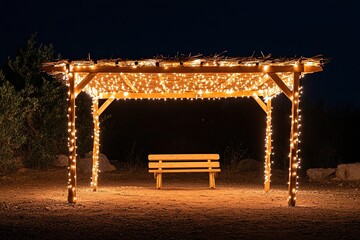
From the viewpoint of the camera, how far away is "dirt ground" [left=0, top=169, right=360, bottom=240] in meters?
7.50

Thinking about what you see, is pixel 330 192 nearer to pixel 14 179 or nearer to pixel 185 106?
pixel 14 179

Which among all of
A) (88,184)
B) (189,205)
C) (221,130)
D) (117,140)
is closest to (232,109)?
(221,130)

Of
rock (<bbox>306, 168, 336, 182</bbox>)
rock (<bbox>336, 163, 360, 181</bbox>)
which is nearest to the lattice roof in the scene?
rock (<bbox>336, 163, 360, 181</bbox>)

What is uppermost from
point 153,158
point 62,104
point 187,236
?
point 62,104

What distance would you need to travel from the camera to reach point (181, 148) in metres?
21.8

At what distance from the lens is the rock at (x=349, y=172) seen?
49.9 feet

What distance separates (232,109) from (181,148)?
2.53 meters

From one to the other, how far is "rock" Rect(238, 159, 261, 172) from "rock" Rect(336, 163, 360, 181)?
291 centimetres

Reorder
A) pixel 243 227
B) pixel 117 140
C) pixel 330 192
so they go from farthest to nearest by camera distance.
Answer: pixel 117 140, pixel 330 192, pixel 243 227

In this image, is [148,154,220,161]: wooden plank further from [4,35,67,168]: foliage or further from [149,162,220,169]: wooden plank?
[4,35,67,168]: foliage

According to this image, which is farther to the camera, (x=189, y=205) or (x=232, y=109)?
(x=232, y=109)

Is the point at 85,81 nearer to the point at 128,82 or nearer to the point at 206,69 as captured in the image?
the point at 128,82

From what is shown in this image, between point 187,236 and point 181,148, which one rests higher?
point 181,148

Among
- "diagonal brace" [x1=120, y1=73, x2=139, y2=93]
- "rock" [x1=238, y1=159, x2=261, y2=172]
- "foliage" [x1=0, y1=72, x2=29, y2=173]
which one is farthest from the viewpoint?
"rock" [x1=238, y1=159, x2=261, y2=172]
